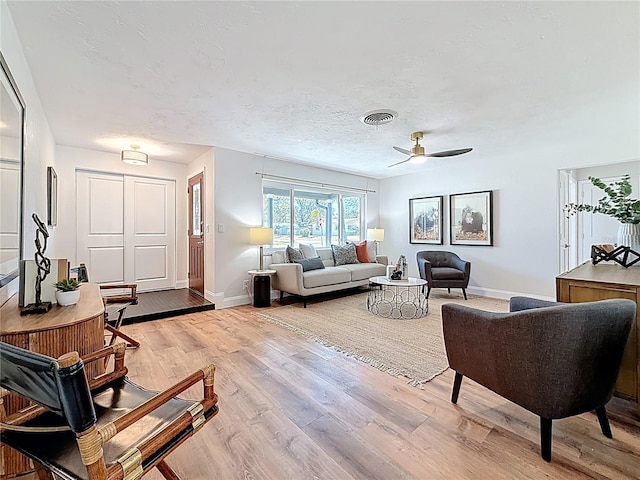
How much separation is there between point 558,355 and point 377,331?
2083 mm

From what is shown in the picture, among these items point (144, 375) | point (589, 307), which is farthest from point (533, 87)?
point (144, 375)

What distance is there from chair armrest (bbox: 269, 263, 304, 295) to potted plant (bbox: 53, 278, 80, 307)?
9.44 feet

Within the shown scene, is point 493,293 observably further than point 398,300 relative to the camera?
Yes

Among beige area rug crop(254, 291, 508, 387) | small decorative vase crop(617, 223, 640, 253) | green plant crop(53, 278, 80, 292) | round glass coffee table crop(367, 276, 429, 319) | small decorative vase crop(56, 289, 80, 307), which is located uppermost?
small decorative vase crop(617, 223, 640, 253)

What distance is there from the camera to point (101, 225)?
4.76 metres

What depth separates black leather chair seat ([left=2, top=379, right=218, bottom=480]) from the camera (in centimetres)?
93

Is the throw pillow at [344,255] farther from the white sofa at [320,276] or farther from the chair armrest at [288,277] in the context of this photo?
the chair armrest at [288,277]

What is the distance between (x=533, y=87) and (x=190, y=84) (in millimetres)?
2926

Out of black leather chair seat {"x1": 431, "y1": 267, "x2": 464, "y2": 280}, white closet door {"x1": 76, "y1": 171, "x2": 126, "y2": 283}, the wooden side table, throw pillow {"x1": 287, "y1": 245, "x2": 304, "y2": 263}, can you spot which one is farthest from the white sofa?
white closet door {"x1": 76, "y1": 171, "x2": 126, "y2": 283}

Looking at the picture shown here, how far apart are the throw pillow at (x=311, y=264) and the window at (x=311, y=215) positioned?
781 mm

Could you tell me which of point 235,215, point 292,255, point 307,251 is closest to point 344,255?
point 307,251

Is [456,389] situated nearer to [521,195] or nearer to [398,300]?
[398,300]

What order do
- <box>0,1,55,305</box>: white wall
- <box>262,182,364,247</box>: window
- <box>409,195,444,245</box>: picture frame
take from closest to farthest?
<box>0,1,55,305</box>: white wall → <box>262,182,364,247</box>: window → <box>409,195,444,245</box>: picture frame

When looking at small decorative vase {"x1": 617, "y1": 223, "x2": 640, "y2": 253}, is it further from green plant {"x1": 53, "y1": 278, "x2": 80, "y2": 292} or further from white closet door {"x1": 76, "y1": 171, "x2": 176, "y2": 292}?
white closet door {"x1": 76, "y1": 171, "x2": 176, "y2": 292}
